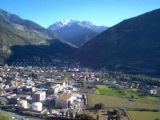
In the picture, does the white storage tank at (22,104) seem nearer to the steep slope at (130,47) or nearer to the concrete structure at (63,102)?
the concrete structure at (63,102)

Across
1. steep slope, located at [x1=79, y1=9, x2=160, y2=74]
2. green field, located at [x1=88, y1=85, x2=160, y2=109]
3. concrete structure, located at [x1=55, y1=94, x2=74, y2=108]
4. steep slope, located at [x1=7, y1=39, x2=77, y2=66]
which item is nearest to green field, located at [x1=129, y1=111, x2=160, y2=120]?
green field, located at [x1=88, y1=85, x2=160, y2=109]

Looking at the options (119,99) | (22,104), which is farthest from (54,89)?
(22,104)

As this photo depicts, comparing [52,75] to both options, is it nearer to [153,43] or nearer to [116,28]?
[153,43]

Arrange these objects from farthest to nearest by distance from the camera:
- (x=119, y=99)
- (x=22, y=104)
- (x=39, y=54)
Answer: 1. (x=39, y=54)
2. (x=119, y=99)
3. (x=22, y=104)

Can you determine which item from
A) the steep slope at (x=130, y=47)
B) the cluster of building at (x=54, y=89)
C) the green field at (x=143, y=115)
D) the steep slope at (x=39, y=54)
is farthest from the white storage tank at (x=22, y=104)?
the steep slope at (x=39, y=54)

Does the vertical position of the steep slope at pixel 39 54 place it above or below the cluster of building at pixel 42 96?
above

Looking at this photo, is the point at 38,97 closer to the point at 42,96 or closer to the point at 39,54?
the point at 42,96
